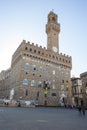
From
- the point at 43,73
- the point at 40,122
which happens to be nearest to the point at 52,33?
the point at 43,73

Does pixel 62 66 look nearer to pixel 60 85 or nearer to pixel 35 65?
pixel 60 85

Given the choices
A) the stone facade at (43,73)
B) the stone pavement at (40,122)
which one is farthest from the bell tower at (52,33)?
the stone pavement at (40,122)

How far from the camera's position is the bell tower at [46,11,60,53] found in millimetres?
48375

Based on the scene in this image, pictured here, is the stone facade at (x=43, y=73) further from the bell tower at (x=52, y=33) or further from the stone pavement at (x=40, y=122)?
the stone pavement at (x=40, y=122)

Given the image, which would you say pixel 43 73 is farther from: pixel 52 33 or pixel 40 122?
pixel 40 122

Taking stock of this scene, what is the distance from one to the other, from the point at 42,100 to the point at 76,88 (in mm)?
12838

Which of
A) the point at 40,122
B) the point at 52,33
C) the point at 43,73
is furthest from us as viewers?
the point at 52,33

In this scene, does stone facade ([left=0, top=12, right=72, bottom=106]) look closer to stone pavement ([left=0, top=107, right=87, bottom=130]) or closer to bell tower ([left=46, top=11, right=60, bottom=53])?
bell tower ([left=46, top=11, right=60, bottom=53])

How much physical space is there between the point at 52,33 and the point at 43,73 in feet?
50.9

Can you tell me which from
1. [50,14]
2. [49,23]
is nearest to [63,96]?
[49,23]

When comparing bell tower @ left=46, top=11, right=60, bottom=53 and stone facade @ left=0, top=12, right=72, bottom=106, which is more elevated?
bell tower @ left=46, top=11, right=60, bottom=53

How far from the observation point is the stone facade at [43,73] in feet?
128

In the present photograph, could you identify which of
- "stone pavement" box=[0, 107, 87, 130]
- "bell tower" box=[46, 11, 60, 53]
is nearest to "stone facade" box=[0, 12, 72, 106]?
"bell tower" box=[46, 11, 60, 53]

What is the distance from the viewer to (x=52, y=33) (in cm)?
4906
